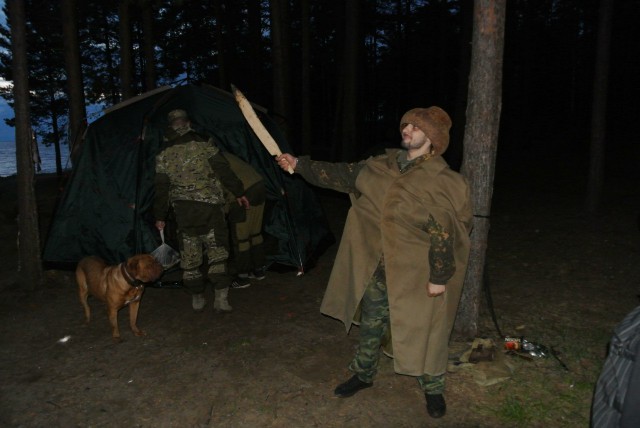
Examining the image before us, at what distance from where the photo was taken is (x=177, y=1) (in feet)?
30.2

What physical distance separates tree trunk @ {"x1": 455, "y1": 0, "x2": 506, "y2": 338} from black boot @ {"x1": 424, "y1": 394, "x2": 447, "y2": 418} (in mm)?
1313

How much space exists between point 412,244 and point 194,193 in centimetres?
276

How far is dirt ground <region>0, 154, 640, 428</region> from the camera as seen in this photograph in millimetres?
3449

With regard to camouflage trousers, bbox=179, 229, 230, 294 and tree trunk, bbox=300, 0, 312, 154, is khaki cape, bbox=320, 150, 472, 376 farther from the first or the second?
tree trunk, bbox=300, 0, 312, 154

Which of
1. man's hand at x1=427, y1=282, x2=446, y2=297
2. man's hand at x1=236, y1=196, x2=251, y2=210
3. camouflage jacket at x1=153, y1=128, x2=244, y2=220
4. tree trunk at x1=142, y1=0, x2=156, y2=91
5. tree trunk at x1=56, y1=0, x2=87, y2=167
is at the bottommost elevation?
man's hand at x1=427, y1=282, x2=446, y2=297

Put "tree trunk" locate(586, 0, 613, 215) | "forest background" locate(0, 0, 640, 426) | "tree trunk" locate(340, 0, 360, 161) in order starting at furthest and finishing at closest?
1. "tree trunk" locate(340, 0, 360, 161)
2. "tree trunk" locate(586, 0, 613, 215)
3. "forest background" locate(0, 0, 640, 426)

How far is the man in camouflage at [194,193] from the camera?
16.2 ft

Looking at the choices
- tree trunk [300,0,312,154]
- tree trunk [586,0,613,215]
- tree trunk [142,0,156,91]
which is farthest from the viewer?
tree trunk [300,0,312,154]

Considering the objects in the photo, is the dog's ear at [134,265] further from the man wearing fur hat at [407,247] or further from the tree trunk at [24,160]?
the tree trunk at [24,160]

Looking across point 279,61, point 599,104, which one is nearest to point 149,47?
point 279,61

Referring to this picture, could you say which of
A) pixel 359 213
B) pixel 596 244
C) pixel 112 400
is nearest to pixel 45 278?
pixel 112 400

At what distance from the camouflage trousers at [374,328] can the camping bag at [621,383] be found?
1514mm

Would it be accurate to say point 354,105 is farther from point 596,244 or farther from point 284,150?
point 596,244

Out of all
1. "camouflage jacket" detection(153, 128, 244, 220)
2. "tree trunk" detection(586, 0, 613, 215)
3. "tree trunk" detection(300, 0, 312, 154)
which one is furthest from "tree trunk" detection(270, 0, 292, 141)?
"tree trunk" detection(586, 0, 613, 215)
